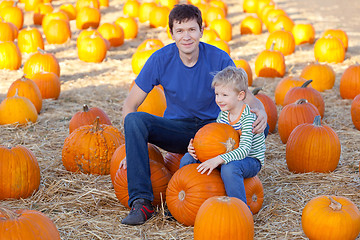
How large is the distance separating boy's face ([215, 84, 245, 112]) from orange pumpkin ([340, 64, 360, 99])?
403 centimetres

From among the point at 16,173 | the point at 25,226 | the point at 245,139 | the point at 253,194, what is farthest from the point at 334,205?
the point at 16,173

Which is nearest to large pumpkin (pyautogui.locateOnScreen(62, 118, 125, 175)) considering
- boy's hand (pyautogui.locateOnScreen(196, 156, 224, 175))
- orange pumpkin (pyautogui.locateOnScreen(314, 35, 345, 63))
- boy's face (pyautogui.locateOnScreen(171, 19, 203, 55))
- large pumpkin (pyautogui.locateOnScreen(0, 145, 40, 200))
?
large pumpkin (pyautogui.locateOnScreen(0, 145, 40, 200))

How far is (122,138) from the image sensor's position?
5023 mm

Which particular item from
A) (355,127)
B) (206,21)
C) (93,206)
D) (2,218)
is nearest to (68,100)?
(93,206)

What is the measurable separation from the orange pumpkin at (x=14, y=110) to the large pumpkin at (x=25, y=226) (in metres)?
3.31

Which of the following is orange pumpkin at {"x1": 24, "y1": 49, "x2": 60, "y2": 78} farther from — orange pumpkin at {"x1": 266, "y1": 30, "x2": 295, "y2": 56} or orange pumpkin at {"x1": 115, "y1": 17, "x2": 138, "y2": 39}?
orange pumpkin at {"x1": 266, "y1": 30, "x2": 295, "y2": 56}

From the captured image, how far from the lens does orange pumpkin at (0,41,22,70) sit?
29.7 ft

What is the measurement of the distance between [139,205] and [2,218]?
3.71ft

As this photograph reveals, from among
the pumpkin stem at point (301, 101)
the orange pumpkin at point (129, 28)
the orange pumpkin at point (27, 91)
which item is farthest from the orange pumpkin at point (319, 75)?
the orange pumpkin at point (129, 28)

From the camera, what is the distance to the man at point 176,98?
3.94 meters

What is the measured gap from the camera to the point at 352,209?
3479mm

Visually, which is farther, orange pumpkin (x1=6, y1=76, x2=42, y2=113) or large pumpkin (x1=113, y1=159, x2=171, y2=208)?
orange pumpkin (x1=6, y1=76, x2=42, y2=113)

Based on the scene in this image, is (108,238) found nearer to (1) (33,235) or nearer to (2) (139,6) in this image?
(1) (33,235)

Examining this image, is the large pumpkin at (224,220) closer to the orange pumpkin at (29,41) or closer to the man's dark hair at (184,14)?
the man's dark hair at (184,14)
